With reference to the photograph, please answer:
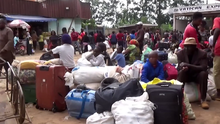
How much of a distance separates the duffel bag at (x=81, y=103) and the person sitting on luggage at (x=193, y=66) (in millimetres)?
1798

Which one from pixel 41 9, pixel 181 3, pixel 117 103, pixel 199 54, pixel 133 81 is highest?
pixel 181 3

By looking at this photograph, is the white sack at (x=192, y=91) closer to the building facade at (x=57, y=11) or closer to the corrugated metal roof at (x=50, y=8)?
the corrugated metal roof at (x=50, y=8)

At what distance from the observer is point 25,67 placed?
505cm

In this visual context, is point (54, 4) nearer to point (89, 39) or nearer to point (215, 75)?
point (89, 39)

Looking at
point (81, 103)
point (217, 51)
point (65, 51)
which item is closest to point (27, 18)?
point (65, 51)

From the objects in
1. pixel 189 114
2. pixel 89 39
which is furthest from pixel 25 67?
pixel 89 39

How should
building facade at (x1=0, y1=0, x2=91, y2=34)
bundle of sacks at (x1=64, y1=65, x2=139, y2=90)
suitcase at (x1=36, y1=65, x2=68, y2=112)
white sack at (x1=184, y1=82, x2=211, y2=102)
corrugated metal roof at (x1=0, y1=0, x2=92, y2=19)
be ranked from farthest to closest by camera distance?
building facade at (x1=0, y1=0, x2=91, y2=34)
corrugated metal roof at (x1=0, y1=0, x2=92, y2=19)
white sack at (x1=184, y1=82, x2=211, y2=102)
bundle of sacks at (x1=64, y1=65, x2=139, y2=90)
suitcase at (x1=36, y1=65, x2=68, y2=112)

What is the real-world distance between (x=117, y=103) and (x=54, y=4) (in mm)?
22313

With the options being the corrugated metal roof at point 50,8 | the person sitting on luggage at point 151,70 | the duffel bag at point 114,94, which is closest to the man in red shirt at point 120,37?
the corrugated metal roof at point 50,8

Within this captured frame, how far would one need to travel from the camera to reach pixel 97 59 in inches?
223

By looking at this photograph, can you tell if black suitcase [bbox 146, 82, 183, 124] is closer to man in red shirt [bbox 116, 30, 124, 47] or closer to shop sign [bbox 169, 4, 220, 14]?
man in red shirt [bbox 116, 30, 124, 47]

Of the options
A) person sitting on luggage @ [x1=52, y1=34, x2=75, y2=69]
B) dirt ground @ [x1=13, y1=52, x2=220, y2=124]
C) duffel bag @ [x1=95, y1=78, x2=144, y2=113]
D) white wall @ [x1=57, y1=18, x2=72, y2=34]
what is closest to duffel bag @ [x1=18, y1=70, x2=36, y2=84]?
dirt ground @ [x1=13, y1=52, x2=220, y2=124]

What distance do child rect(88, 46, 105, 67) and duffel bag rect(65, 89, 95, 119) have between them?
1.36 metres

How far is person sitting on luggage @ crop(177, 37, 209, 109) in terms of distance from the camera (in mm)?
4656
